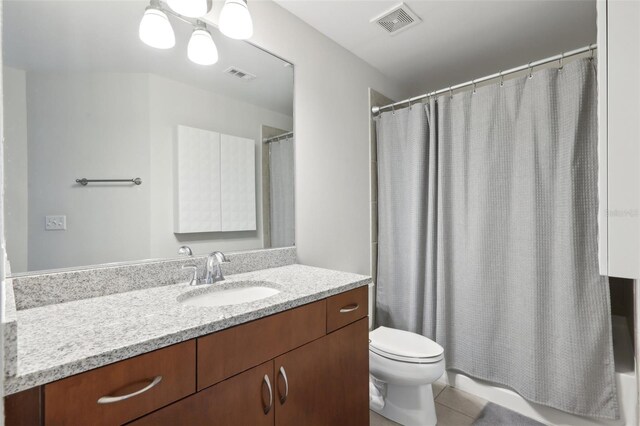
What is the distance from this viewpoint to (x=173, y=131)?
136cm

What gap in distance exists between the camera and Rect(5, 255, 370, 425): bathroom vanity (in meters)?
0.66

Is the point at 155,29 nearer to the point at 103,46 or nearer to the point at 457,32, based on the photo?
the point at 103,46

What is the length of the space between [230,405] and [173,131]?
1.08m

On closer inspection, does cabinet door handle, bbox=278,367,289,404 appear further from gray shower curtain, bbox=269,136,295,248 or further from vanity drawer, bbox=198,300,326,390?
gray shower curtain, bbox=269,136,295,248

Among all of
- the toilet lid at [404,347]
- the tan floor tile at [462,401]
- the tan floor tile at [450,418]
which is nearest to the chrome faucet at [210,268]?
the toilet lid at [404,347]

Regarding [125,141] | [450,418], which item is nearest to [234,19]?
[125,141]

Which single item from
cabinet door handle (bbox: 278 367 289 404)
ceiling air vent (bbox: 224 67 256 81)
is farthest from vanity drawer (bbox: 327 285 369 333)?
ceiling air vent (bbox: 224 67 256 81)

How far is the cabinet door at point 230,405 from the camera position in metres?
0.79

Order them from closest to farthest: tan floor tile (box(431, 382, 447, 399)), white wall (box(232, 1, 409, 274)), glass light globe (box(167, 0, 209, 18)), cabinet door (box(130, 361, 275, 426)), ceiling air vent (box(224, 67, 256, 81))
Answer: cabinet door (box(130, 361, 275, 426)) < glass light globe (box(167, 0, 209, 18)) < ceiling air vent (box(224, 67, 256, 81)) < white wall (box(232, 1, 409, 274)) < tan floor tile (box(431, 382, 447, 399))

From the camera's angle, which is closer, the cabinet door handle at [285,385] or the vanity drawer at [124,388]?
the vanity drawer at [124,388]

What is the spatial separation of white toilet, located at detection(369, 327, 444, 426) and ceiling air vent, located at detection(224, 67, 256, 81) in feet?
5.27

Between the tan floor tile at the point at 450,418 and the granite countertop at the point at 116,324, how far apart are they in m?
1.12

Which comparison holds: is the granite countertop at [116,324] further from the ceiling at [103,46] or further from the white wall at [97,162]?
the ceiling at [103,46]

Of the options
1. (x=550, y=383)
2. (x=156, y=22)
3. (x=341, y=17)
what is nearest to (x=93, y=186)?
(x=156, y=22)
